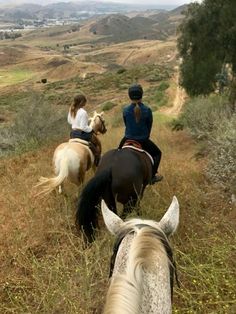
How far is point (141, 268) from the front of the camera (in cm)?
229

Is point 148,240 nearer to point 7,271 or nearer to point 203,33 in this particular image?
point 7,271

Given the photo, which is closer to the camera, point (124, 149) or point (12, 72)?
point (124, 149)

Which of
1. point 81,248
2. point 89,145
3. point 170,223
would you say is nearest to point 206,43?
point 89,145

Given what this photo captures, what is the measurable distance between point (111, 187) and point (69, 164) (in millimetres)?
1632

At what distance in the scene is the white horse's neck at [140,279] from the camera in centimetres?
202

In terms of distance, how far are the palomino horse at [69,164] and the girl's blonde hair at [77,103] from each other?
1.92ft

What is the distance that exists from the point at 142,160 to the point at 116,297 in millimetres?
4529

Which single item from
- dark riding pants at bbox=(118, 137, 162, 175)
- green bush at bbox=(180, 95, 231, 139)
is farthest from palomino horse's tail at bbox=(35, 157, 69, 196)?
green bush at bbox=(180, 95, 231, 139)

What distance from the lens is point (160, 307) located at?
232cm

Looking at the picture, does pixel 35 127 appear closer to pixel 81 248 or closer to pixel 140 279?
pixel 81 248

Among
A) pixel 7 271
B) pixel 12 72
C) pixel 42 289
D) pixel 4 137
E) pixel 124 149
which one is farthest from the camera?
pixel 12 72

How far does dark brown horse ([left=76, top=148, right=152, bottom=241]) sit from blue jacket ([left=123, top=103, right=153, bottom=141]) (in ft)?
1.58

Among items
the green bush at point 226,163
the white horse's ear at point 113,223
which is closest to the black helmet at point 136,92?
the green bush at point 226,163

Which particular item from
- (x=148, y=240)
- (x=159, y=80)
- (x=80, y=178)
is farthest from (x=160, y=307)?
(x=159, y=80)
